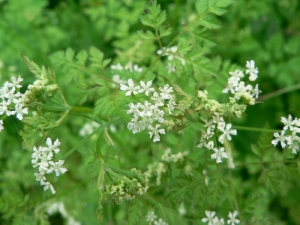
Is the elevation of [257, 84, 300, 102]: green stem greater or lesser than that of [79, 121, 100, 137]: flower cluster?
greater

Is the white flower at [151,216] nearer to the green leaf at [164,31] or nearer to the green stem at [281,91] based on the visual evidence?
the green leaf at [164,31]

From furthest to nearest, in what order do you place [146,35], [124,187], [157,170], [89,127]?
[89,127] < [157,170] < [146,35] < [124,187]

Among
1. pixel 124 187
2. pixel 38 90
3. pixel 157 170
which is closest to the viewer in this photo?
pixel 124 187

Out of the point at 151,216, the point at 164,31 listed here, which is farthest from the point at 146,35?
the point at 151,216

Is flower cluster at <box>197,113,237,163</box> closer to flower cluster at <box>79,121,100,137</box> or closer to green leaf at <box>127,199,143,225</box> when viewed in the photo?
green leaf at <box>127,199,143,225</box>

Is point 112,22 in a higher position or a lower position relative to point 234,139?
lower

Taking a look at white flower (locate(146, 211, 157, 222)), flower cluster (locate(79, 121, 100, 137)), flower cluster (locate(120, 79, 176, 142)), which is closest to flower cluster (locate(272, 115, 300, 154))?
flower cluster (locate(120, 79, 176, 142))

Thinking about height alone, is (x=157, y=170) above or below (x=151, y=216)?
above

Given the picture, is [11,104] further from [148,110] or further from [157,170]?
[157,170]

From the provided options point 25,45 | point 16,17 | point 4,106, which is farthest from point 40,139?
point 16,17

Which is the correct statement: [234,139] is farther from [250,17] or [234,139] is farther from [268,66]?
[250,17]

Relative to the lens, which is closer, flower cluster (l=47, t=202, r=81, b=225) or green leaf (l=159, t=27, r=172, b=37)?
green leaf (l=159, t=27, r=172, b=37)
